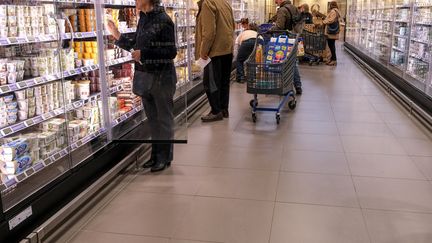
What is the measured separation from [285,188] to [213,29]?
2503 millimetres

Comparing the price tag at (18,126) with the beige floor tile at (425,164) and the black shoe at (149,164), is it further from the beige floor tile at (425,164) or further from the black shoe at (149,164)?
the beige floor tile at (425,164)

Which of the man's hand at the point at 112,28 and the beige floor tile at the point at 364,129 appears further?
the beige floor tile at the point at 364,129

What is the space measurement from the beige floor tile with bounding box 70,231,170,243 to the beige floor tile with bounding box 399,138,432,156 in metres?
3.01

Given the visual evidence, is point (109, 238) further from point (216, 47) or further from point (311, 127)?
point (311, 127)

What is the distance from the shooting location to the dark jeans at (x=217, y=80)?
568 cm

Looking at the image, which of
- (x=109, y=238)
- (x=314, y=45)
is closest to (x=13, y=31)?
(x=109, y=238)

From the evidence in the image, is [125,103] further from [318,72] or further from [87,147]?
[318,72]

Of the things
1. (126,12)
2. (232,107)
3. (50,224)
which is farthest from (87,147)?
(232,107)

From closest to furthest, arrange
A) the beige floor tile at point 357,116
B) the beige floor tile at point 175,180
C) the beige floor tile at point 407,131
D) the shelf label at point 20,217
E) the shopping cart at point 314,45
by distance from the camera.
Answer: the shelf label at point 20,217 < the beige floor tile at point 175,180 < the beige floor tile at point 407,131 < the beige floor tile at point 357,116 < the shopping cart at point 314,45

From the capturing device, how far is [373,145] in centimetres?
478

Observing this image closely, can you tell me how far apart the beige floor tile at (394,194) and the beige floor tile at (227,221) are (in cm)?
81

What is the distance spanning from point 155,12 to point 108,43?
0.69 m

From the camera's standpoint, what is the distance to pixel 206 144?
4.84 m

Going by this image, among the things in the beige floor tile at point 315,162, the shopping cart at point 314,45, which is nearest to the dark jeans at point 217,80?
the beige floor tile at point 315,162
